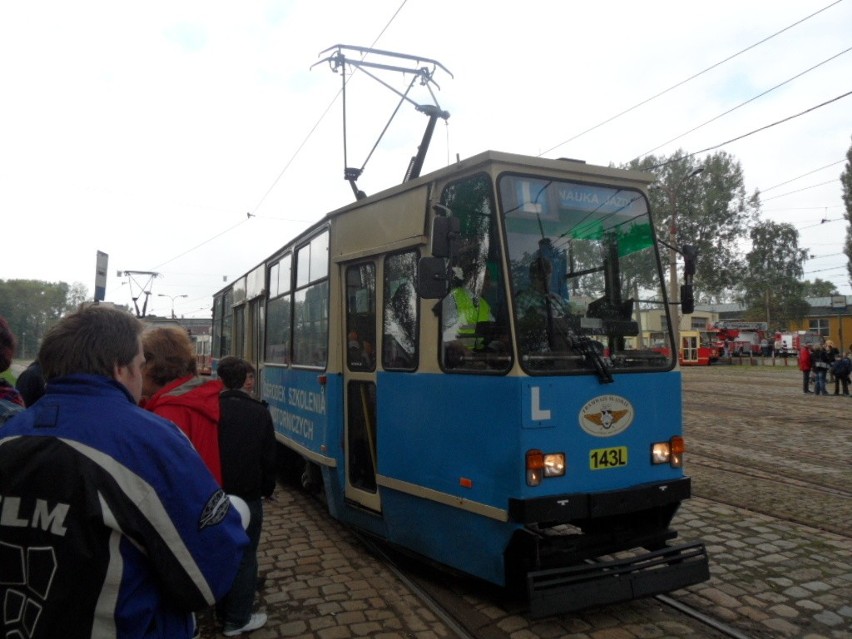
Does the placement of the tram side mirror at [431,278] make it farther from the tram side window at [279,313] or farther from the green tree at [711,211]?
the green tree at [711,211]

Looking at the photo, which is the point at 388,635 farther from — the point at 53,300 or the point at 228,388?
the point at 53,300

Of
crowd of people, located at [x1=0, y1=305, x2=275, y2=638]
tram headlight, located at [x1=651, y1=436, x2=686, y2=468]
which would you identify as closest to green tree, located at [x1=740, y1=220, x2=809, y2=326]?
tram headlight, located at [x1=651, y1=436, x2=686, y2=468]

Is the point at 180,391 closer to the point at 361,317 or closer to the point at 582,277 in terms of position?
the point at 361,317

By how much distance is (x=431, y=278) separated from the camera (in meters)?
4.22

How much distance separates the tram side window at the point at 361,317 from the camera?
5410mm

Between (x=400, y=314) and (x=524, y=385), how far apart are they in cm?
142

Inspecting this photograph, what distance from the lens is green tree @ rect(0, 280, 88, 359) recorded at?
78.8 m

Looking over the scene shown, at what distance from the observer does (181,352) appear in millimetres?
3586

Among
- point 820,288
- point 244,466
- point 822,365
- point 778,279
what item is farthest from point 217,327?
point 820,288

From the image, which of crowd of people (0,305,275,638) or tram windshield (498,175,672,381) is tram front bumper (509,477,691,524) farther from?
crowd of people (0,305,275,638)

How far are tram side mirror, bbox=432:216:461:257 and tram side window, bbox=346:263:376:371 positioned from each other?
1.30 meters

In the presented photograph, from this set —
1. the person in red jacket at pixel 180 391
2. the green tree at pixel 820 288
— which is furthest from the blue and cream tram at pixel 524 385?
the green tree at pixel 820 288

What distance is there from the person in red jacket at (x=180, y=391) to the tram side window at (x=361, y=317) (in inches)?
70.8

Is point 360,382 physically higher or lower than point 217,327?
lower
